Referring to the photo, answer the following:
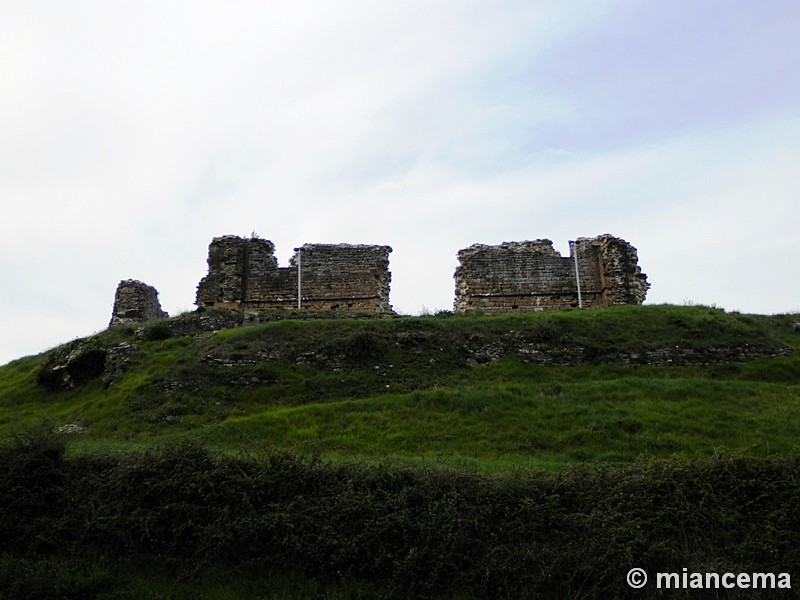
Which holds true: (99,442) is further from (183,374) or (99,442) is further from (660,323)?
(660,323)

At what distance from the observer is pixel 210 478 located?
36.4ft

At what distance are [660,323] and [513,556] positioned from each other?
1537 cm

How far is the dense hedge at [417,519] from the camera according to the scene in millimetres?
9297

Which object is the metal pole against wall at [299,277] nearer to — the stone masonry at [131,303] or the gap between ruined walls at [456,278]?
the gap between ruined walls at [456,278]

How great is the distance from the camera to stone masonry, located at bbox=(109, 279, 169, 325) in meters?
28.8

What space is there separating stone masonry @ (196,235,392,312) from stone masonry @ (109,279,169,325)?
2578 millimetres

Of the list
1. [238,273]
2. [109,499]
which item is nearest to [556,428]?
[109,499]

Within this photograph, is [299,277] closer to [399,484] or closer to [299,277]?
[299,277]

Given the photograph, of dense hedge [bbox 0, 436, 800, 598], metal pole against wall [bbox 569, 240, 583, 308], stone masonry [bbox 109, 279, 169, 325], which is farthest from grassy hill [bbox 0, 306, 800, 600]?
stone masonry [bbox 109, 279, 169, 325]

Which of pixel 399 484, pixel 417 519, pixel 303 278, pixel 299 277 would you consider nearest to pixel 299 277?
pixel 299 277

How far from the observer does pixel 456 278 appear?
28406 millimetres

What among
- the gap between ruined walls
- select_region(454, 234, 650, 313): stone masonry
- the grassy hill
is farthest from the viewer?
the gap between ruined walls

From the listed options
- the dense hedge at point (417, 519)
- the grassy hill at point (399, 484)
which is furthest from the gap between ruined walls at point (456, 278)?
the dense hedge at point (417, 519)

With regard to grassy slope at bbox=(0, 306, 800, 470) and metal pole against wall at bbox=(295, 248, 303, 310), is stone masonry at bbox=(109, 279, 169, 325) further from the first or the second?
metal pole against wall at bbox=(295, 248, 303, 310)
